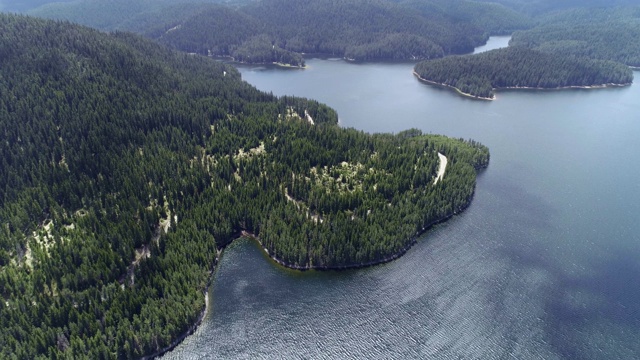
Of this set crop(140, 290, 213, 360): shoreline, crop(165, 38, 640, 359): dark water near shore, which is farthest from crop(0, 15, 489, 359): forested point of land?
crop(165, 38, 640, 359): dark water near shore

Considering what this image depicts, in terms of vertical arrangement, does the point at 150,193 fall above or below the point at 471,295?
above

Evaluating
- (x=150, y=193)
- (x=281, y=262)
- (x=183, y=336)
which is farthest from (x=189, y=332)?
(x=150, y=193)

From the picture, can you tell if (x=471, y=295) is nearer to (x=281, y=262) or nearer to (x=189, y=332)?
(x=281, y=262)

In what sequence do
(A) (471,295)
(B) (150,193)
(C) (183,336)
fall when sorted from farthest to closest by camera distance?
(B) (150,193) < (A) (471,295) < (C) (183,336)

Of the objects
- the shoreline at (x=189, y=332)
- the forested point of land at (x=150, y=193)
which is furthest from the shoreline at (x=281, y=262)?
the forested point of land at (x=150, y=193)

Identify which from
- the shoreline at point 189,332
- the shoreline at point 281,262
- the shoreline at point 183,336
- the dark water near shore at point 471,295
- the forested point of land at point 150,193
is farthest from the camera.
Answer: the dark water near shore at point 471,295

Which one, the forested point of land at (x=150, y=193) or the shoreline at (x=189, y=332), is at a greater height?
the forested point of land at (x=150, y=193)

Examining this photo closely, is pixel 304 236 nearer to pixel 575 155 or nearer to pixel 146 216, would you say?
pixel 146 216

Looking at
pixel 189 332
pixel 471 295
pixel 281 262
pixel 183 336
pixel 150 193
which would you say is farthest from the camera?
pixel 150 193

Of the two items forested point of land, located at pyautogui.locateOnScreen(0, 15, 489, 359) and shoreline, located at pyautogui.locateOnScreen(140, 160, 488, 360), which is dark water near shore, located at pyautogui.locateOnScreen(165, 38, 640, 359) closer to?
shoreline, located at pyautogui.locateOnScreen(140, 160, 488, 360)

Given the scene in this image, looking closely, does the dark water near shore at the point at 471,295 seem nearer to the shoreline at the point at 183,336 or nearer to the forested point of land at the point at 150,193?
the shoreline at the point at 183,336
